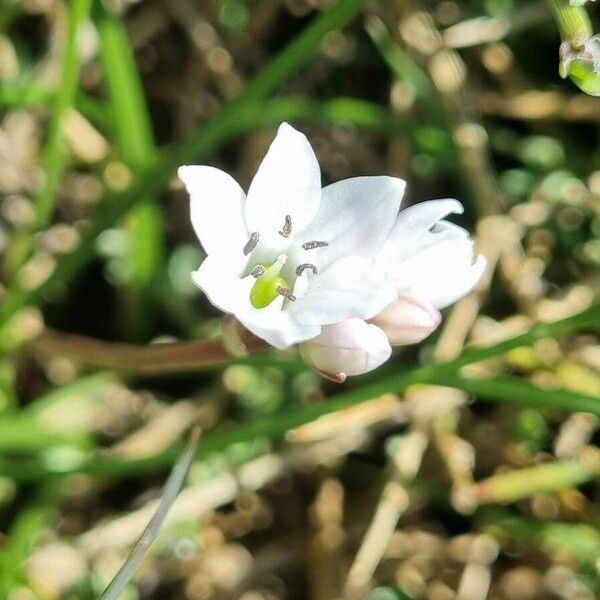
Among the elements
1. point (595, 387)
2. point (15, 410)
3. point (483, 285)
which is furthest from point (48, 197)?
point (595, 387)

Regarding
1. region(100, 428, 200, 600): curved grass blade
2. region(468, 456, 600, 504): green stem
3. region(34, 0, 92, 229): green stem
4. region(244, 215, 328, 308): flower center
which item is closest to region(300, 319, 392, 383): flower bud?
region(244, 215, 328, 308): flower center

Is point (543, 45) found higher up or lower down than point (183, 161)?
lower down

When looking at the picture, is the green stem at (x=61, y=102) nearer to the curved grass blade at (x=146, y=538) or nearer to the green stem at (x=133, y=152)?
the green stem at (x=133, y=152)

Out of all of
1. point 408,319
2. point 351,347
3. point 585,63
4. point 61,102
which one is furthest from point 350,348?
point 61,102

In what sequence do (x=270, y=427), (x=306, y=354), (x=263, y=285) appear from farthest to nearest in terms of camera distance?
(x=270, y=427)
(x=263, y=285)
(x=306, y=354)

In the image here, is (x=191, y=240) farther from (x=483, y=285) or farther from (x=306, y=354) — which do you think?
(x=306, y=354)

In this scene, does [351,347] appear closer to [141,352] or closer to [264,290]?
[264,290]

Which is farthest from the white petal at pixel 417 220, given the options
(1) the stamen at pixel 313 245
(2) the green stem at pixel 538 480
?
(2) the green stem at pixel 538 480

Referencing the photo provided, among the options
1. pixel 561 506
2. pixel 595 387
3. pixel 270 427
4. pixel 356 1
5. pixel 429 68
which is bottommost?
pixel 561 506
